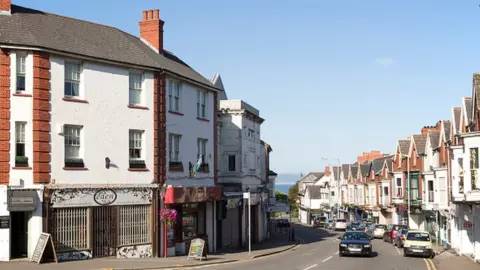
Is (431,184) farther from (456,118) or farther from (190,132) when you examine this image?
(190,132)

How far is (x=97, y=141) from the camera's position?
Result: 3044cm

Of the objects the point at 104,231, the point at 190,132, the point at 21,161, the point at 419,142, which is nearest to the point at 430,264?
the point at 190,132

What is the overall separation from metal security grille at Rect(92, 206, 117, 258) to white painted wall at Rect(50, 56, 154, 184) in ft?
4.84

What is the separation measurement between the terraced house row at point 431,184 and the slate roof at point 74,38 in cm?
1652

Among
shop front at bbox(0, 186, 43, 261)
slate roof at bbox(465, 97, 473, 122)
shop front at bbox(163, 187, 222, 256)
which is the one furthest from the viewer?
slate roof at bbox(465, 97, 473, 122)

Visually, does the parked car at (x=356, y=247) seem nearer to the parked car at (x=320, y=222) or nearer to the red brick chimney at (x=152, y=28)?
the red brick chimney at (x=152, y=28)

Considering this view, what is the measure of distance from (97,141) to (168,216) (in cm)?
537

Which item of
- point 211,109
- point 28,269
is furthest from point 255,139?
point 28,269

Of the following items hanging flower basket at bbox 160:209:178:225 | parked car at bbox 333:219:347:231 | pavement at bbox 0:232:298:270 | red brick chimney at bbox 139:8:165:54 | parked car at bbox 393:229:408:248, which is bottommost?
parked car at bbox 333:219:347:231

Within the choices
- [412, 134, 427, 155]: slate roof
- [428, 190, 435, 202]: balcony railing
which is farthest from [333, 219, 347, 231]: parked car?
[428, 190, 435, 202]: balcony railing

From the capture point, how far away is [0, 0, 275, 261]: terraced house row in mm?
27781

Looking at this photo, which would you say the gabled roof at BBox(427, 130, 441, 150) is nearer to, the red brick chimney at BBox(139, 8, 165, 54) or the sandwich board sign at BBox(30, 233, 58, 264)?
the red brick chimney at BBox(139, 8, 165, 54)

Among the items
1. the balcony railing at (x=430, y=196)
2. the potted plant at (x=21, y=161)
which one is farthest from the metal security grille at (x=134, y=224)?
the balcony railing at (x=430, y=196)

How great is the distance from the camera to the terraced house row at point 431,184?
112ft
